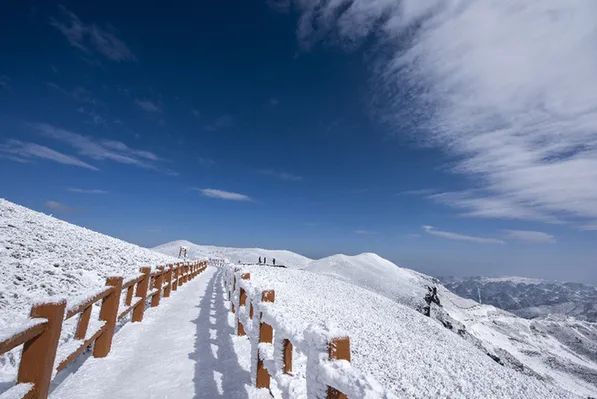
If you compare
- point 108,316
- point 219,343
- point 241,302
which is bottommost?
point 219,343

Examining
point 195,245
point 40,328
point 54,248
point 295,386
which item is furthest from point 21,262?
point 195,245

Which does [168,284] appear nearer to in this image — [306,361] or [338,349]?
[306,361]

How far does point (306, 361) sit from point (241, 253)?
91.9m

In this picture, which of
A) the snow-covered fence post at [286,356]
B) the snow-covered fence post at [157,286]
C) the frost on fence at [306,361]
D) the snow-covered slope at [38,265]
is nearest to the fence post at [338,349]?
the frost on fence at [306,361]

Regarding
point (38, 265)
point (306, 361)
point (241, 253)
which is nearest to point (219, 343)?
point (306, 361)

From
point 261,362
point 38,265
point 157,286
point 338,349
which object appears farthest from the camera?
point 157,286

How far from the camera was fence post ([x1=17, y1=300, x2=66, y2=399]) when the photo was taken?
349 cm

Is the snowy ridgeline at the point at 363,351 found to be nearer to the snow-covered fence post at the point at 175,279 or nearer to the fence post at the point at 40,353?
the fence post at the point at 40,353

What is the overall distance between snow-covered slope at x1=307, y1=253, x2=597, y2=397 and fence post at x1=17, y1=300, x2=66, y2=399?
161ft

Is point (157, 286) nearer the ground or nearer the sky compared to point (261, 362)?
nearer the sky

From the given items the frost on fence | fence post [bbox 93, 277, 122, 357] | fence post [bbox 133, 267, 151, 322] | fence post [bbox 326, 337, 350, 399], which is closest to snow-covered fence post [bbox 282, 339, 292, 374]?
the frost on fence

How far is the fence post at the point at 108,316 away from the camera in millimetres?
6469

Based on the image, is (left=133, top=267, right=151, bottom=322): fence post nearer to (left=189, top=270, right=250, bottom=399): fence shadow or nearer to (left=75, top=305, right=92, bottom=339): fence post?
(left=189, top=270, right=250, bottom=399): fence shadow

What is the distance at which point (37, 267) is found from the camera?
10.9 meters
